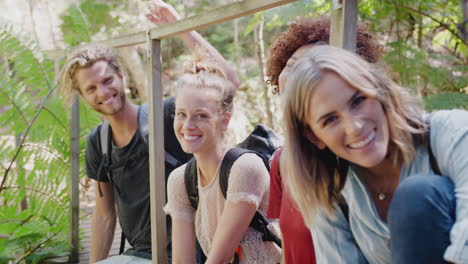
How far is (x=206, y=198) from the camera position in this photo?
6.22 ft

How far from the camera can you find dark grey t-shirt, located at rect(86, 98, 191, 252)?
2518 mm

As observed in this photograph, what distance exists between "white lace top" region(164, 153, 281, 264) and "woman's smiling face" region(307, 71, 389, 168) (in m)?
0.59

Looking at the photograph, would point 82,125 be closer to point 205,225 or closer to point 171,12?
point 171,12

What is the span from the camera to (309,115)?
124 centimetres

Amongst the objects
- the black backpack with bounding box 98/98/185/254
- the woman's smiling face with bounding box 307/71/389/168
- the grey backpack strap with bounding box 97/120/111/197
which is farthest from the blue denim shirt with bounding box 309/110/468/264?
the grey backpack strap with bounding box 97/120/111/197

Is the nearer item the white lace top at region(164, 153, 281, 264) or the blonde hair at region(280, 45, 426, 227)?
the blonde hair at region(280, 45, 426, 227)

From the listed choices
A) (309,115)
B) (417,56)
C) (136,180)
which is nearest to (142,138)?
(136,180)

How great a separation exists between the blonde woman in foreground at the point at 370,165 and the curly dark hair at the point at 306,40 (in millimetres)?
329

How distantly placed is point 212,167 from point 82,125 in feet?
6.52

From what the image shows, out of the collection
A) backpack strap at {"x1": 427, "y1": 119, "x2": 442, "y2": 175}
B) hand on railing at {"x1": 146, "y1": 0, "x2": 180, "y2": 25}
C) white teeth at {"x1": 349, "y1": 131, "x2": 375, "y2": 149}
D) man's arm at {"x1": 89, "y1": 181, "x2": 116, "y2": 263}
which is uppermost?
hand on railing at {"x1": 146, "y1": 0, "x2": 180, "y2": 25}

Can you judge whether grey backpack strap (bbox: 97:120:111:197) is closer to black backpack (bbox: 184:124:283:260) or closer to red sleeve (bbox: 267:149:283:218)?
black backpack (bbox: 184:124:283:260)

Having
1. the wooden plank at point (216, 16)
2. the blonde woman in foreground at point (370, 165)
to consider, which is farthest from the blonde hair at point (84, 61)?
the blonde woman in foreground at point (370, 165)

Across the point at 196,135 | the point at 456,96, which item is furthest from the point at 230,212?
the point at 456,96

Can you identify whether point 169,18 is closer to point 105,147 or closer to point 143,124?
point 143,124
